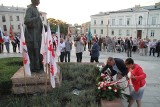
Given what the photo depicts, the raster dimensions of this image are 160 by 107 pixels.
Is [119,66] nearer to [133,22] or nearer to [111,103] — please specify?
[111,103]

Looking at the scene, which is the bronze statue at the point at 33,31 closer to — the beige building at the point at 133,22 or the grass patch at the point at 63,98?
the grass patch at the point at 63,98

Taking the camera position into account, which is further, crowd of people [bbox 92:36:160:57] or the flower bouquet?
crowd of people [bbox 92:36:160:57]

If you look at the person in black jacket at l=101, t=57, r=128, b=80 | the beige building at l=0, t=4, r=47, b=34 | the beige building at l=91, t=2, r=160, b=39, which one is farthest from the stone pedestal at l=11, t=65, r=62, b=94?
the beige building at l=0, t=4, r=47, b=34

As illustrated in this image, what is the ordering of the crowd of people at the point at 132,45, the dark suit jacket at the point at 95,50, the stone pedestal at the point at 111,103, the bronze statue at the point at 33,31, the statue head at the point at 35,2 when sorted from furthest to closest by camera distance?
the crowd of people at the point at 132,45, the dark suit jacket at the point at 95,50, the statue head at the point at 35,2, the bronze statue at the point at 33,31, the stone pedestal at the point at 111,103

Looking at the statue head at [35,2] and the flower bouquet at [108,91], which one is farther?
the statue head at [35,2]

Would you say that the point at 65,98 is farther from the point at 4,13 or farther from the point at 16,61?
the point at 4,13

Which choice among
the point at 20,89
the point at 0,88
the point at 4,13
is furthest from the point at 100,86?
the point at 4,13

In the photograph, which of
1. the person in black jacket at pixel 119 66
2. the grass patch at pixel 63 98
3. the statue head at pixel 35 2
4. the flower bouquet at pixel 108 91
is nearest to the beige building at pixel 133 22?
the person in black jacket at pixel 119 66

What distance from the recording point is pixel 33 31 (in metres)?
6.09

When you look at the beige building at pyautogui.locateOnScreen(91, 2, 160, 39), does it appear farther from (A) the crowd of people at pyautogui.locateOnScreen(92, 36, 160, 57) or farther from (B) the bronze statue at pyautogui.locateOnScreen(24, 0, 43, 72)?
(B) the bronze statue at pyautogui.locateOnScreen(24, 0, 43, 72)

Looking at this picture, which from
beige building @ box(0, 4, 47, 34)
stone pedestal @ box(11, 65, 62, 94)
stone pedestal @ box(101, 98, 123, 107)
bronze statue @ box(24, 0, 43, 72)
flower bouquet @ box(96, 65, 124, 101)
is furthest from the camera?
beige building @ box(0, 4, 47, 34)

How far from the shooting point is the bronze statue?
591 cm

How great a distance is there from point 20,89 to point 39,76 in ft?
2.49

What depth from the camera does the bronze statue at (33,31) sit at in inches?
233
